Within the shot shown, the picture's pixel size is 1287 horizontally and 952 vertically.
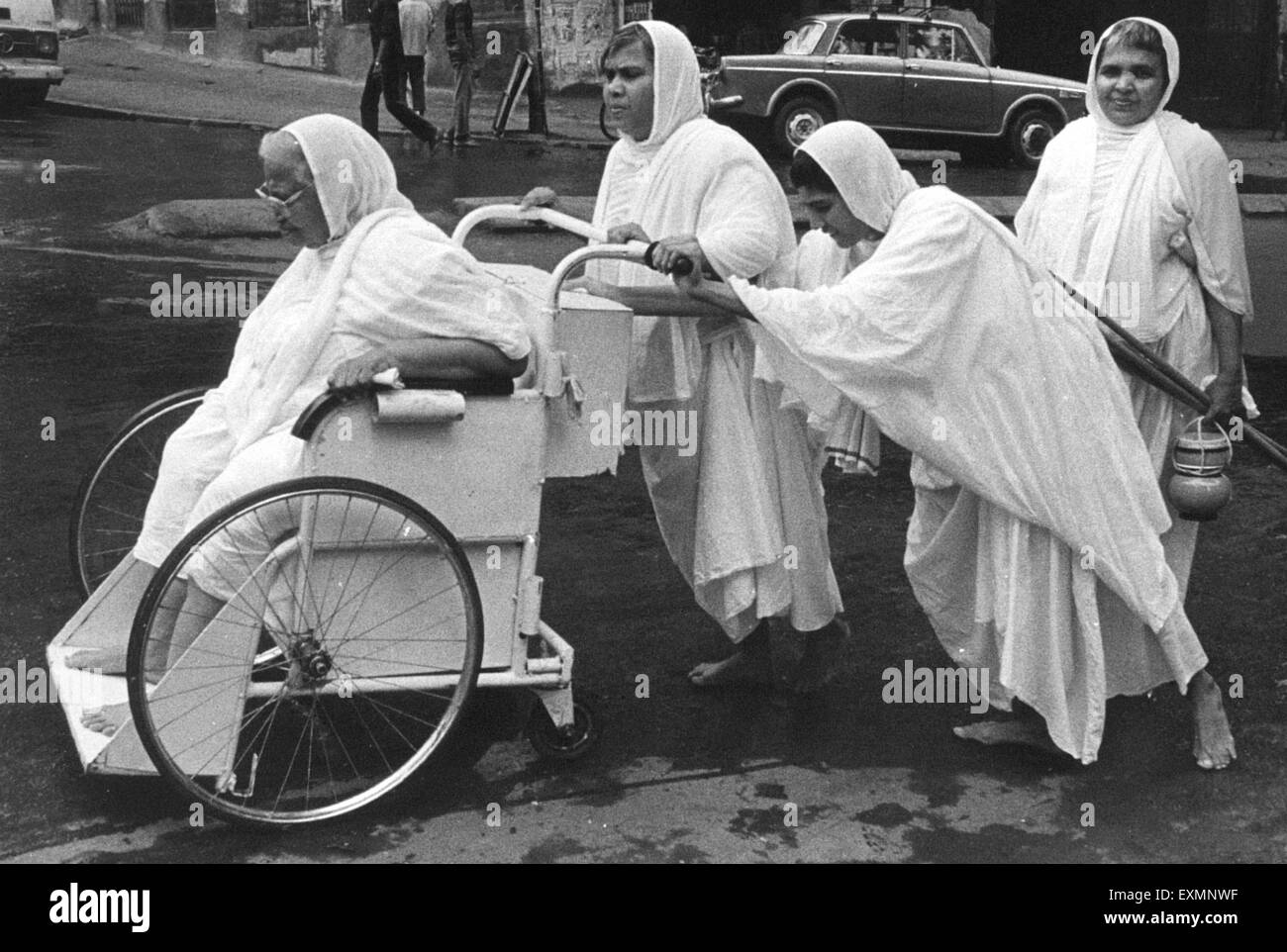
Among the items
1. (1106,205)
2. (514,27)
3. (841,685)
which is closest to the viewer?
(1106,205)

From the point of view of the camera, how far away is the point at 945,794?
13.2 feet

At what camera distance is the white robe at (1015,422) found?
3895 mm

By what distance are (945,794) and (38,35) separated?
1543cm

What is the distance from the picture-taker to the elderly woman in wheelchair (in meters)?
3.74

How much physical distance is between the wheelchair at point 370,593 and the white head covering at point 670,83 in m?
0.55

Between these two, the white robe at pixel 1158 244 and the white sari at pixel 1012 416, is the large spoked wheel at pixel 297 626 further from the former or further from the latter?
the white robe at pixel 1158 244

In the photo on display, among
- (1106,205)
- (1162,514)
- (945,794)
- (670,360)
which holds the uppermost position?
(1106,205)

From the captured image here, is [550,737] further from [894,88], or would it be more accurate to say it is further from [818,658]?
[894,88]

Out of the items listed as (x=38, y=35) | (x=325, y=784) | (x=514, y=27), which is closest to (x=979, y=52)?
(x=514, y=27)

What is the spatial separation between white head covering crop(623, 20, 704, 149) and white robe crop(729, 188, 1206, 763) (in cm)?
69

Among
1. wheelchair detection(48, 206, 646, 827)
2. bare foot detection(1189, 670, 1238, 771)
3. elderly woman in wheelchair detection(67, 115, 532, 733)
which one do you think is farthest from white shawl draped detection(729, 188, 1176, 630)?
elderly woman in wheelchair detection(67, 115, 532, 733)

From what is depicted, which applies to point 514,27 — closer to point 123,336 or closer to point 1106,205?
point 123,336

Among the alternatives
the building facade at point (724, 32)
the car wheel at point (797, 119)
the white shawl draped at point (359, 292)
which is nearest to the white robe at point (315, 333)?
the white shawl draped at point (359, 292)

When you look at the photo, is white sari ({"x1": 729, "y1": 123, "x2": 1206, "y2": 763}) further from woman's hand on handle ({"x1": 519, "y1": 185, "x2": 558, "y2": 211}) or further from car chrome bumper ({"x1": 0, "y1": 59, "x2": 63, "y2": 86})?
car chrome bumper ({"x1": 0, "y1": 59, "x2": 63, "y2": 86})
